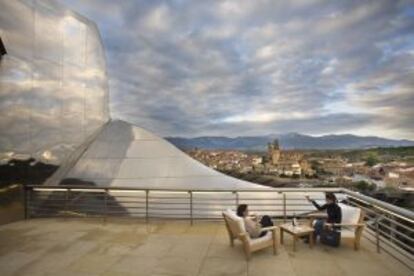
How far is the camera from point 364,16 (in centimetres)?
1213

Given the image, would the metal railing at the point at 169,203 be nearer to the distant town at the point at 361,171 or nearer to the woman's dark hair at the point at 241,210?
the woman's dark hair at the point at 241,210

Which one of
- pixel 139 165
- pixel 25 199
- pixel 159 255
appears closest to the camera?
pixel 159 255

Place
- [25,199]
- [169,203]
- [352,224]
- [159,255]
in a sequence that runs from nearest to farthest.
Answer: [159,255] < [352,224] < [169,203] < [25,199]

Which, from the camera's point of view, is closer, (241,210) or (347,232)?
(347,232)

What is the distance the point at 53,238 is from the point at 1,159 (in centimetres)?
253

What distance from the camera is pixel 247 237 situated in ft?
18.9

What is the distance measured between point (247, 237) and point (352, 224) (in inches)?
78.9

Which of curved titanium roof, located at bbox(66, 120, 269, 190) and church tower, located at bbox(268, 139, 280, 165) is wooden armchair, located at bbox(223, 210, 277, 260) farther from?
church tower, located at bbox(268, 139, 280, 165)

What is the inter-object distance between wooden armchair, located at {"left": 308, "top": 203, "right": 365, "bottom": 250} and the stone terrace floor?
237 millimetres

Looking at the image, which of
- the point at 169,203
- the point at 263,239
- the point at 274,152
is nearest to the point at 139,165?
the point at 169,203

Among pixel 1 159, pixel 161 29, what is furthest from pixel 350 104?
pixel 1 159

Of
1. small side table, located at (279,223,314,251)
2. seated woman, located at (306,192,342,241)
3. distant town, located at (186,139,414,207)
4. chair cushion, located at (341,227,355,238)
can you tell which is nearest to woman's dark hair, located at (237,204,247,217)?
small side table, located at (279,223,314,251)

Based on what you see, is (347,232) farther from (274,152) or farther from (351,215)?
(274,152)

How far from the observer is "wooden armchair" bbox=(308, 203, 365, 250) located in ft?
20.5
